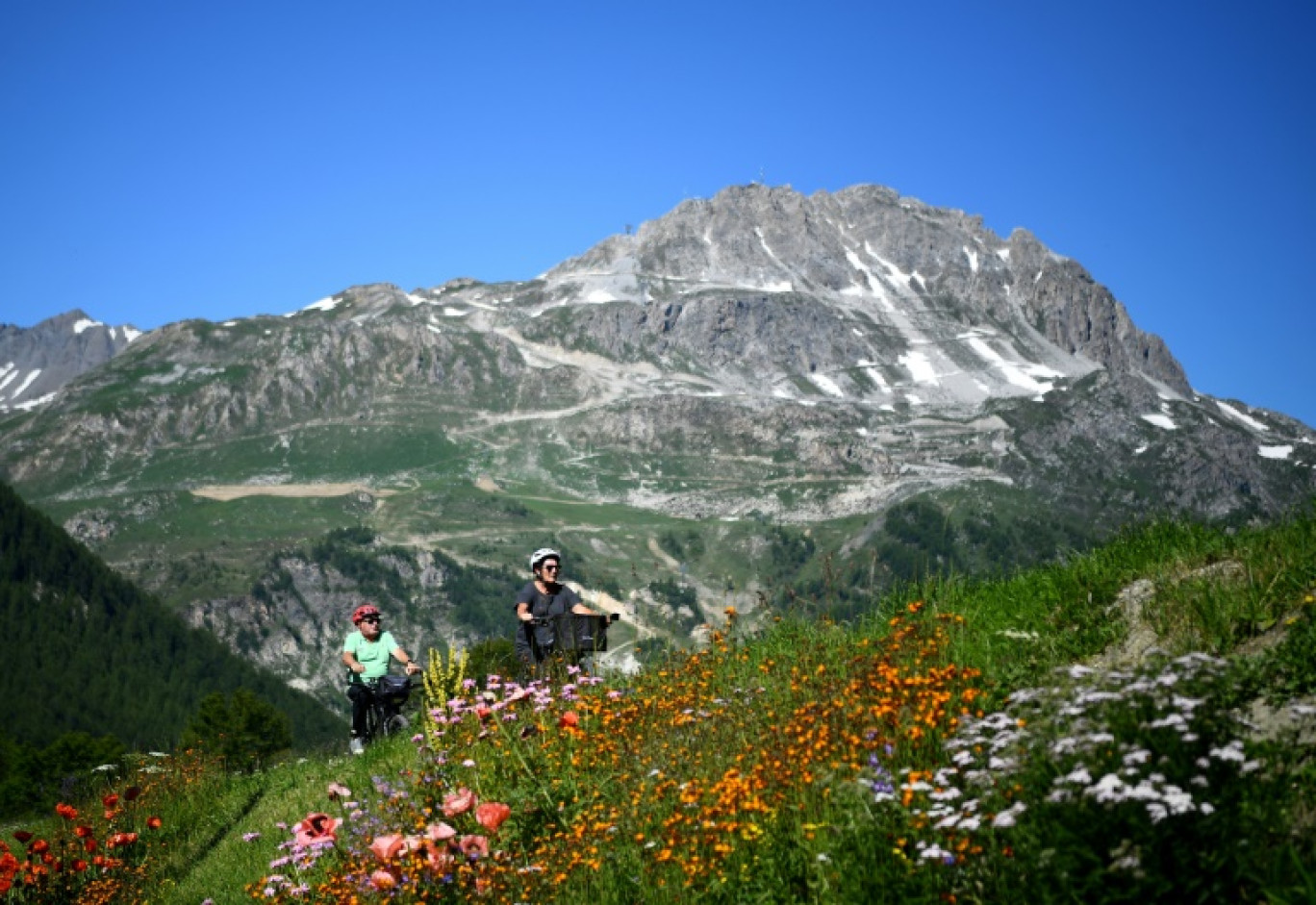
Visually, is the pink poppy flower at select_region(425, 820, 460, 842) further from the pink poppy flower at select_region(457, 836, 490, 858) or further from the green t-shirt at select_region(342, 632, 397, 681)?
the green t-shirt at select_region(342, 632, 397, 681)

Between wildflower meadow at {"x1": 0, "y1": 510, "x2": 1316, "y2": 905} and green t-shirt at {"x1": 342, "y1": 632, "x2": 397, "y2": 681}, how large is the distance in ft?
15.6

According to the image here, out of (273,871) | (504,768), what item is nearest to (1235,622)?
(504,768)

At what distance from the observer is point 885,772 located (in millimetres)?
7527

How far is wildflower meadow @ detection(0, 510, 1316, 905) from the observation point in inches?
→ 240

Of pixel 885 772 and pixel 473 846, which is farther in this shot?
pixel 473 846

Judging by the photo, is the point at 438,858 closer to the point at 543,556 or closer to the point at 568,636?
the point at 568,636

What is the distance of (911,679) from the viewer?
8.42 metres

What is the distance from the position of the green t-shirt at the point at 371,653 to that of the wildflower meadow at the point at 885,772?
4.76 metres

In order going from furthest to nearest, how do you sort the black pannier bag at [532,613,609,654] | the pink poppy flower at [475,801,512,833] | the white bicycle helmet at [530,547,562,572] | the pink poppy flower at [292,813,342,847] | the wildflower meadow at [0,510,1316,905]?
the white bicycle helmet at [530,547,562,572], the black pannier bag at [532,613,609,654], the pink poppy flower at [292,813,342,847], the pink poppy flower at [475,801,512,833], the wildflower meadow at [0,510,1316,905]

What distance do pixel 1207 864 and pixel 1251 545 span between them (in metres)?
4.76

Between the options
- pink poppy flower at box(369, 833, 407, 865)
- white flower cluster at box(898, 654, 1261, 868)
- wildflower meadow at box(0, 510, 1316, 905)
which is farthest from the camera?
pink poppy flower at box(369, 833, 407, 865)

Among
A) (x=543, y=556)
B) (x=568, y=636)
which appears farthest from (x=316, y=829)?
(x=543, y=556)

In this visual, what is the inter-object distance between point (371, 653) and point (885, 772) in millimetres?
12994

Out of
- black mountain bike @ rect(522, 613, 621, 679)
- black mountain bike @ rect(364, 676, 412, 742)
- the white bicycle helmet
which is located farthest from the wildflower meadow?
black mountain bike @ rect(364, 676, 412, 742)
